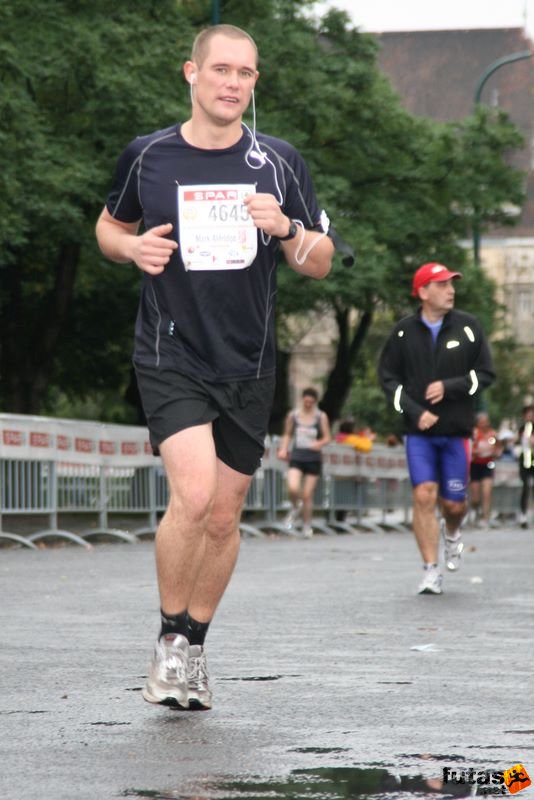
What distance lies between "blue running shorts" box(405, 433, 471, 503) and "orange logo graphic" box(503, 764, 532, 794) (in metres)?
7.32

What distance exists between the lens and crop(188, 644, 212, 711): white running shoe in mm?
6363

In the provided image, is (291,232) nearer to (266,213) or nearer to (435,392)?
(266,213)

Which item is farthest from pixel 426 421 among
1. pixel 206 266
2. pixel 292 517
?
pixel 292 517

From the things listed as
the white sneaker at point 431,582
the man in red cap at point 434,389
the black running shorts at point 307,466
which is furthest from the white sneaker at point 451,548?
the black running shorts at point 307,466

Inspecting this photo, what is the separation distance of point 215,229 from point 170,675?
4.78 feet

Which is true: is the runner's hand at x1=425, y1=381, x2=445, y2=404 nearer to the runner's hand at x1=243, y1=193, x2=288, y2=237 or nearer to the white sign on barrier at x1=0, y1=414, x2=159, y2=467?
the runner's hand at x1=243, y1=193, x2=288, y2=237

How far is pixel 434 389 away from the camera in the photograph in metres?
12.3

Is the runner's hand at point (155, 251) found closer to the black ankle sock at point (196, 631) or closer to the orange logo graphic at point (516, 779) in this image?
the black ankle sock at point (196, 631)

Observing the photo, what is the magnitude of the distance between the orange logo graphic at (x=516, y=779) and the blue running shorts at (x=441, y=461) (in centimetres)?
732

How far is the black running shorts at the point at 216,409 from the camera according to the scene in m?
6.43

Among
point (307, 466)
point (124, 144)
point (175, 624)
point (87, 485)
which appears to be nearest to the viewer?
point (175, 624)

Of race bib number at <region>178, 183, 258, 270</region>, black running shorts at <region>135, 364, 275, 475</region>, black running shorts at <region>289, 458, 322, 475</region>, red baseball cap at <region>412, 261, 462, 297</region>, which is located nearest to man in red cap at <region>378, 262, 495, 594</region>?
red baseball cap at <region>412, 261, 462, 297</region>

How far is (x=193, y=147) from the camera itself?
6.55 m

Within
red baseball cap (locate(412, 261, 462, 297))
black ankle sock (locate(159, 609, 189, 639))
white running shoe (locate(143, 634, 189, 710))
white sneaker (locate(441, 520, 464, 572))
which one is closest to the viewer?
white running shoe (locate(143, 634, 189, 710))
